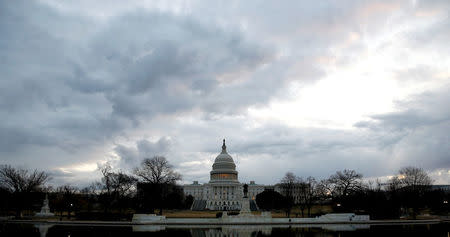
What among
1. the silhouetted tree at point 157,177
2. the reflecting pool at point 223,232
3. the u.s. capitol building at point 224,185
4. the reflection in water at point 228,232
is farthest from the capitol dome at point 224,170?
the reflecting pool at point 223,232

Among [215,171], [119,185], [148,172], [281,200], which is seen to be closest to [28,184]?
A: [119,185]

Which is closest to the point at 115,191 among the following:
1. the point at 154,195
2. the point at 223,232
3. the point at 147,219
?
the point at 154,195

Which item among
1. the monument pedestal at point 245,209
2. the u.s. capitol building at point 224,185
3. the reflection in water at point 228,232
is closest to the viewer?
the reflection in water at point 228,232

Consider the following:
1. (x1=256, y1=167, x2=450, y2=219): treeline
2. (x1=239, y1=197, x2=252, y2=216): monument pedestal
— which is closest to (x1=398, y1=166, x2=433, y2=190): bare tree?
(x1=256, y1=167, x2=450, y2=219): treeline

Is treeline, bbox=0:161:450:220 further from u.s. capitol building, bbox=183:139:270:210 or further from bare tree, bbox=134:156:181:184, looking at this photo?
u.s. capitol building, bbox=183:139:270:210

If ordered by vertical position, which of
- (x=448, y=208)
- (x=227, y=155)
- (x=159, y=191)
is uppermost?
(x=227, y=155)

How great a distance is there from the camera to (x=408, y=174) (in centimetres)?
8631

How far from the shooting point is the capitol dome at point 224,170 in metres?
164

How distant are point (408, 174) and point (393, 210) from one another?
31933 millimetres

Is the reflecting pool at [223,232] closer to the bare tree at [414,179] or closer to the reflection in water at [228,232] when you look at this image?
the reflection in water at [228,232]

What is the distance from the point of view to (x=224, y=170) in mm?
164000

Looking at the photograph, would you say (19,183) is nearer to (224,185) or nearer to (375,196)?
(375,196)

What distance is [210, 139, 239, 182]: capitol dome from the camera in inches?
6476

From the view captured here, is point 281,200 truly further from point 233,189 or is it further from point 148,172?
point 233,189
